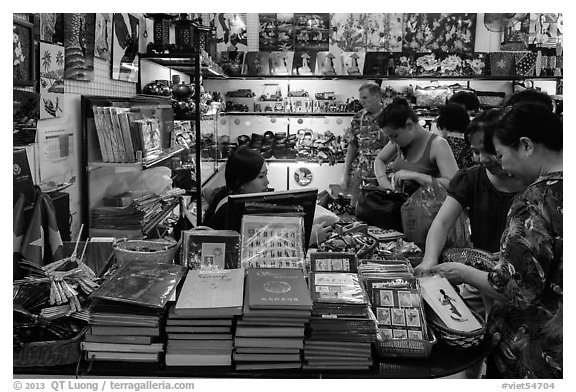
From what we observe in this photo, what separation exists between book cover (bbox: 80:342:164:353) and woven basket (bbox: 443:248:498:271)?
49.8 inches

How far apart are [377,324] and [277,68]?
18.9 ft

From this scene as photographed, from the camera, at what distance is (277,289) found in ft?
5.82

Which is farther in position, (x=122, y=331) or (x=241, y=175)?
(x=241, y=175)

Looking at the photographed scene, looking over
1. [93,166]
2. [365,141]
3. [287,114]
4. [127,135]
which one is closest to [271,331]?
[127,135]

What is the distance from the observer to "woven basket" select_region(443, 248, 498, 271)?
2229 mm

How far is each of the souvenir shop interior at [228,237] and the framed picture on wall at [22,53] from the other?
1 cm

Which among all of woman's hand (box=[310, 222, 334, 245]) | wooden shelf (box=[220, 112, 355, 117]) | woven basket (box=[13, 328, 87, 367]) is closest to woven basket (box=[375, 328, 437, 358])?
woven basket (box=[13, 328, 87, 367])

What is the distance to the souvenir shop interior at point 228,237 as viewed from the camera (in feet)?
5.59

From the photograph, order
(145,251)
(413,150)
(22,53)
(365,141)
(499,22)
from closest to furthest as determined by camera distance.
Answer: (145,251)
(22,53)
(413,150)
(365,141)
(499,22)

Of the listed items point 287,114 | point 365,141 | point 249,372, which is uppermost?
point 287,114

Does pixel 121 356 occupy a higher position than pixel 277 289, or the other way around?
pixel 277 289

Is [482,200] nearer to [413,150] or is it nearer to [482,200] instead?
[482,200]

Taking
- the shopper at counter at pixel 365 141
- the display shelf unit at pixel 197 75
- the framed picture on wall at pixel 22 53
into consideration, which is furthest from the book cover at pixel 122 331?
the shopper at counter at pixel 365 141

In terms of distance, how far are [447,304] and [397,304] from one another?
7.6 inches
